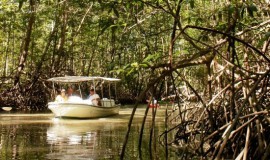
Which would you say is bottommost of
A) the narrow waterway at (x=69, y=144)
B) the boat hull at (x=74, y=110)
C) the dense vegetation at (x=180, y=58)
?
the narrow waterway at (x=69, y=144)

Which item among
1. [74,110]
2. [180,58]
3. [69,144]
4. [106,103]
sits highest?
A: [180,58]

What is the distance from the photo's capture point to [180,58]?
6570mm

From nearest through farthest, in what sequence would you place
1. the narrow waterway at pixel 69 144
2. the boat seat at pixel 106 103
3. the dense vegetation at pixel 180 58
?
the dense vegetation at pixel 180 58 < the narrow waterway at pixel 69 144 < the boat seat at pixel 106 103

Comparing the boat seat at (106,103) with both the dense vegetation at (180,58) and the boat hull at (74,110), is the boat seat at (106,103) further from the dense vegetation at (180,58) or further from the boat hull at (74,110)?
the dense vegetation at (180,58)

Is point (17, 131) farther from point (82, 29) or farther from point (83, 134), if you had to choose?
point (82, 29)

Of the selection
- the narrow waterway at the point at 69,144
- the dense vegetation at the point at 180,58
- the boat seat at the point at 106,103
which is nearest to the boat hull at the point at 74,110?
the boat seat at the point at 106,103

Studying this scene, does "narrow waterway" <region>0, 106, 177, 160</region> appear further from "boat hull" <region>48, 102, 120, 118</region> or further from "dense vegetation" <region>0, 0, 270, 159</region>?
"boat hull" <region>48, 102, 120, 118</region>

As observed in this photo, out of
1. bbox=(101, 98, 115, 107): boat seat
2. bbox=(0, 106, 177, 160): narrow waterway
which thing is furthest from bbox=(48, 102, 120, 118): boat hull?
bbox=(0, 106, 177, 160): narrow waterway

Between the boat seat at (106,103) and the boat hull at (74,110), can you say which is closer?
the boat hull at (74,110)

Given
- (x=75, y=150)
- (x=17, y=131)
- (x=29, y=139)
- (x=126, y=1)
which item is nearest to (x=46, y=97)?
(x=17, y=131)

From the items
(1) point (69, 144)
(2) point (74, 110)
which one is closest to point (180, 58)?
(1) point (69, 144)

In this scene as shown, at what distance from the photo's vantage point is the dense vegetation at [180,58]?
507cm

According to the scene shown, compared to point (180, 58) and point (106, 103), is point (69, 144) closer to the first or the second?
point (180, 58)

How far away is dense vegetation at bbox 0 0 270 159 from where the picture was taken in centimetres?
507
